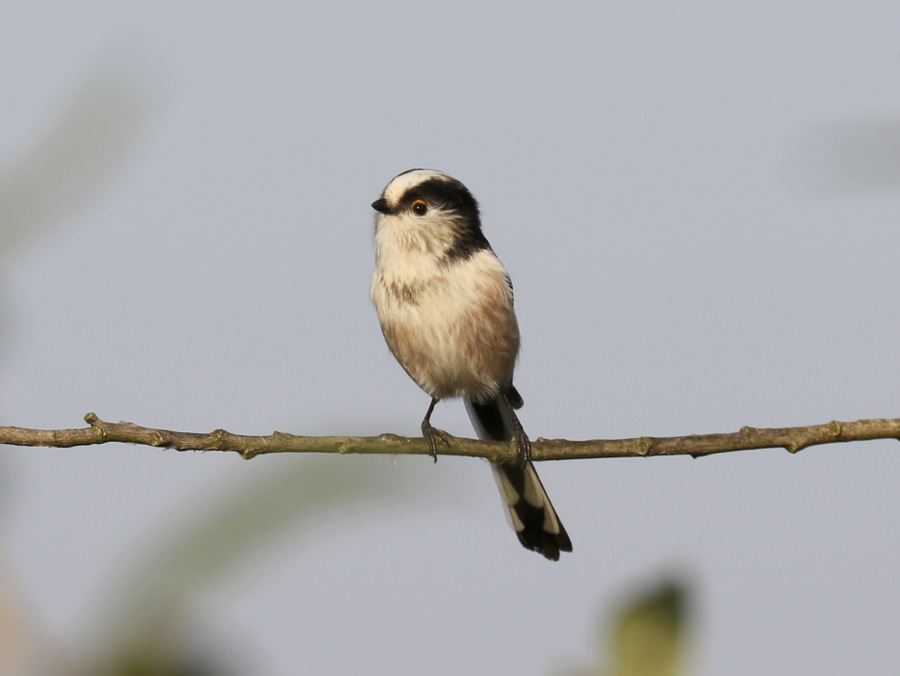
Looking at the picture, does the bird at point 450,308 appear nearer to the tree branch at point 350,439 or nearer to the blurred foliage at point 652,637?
the tree branch at point 350,439

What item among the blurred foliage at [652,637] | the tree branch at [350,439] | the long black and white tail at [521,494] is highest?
the blurred foliage at [652,637]

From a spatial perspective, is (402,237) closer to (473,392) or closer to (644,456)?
(473,392)

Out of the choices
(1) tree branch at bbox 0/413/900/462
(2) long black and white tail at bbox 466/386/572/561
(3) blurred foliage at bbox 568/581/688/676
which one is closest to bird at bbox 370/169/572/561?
(2) long black and white tail at bbox 466/386/572/561

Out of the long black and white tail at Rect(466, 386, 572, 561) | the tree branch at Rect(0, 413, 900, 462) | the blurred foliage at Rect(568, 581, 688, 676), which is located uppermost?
the blurred foliage at Rect(568, 581, 688, 676)

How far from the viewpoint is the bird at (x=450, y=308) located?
5.65 meters

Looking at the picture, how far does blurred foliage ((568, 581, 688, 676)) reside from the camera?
2.25 feet

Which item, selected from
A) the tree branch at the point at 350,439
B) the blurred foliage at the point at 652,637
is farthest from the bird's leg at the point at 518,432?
the blurred foliage at the point at 652,637

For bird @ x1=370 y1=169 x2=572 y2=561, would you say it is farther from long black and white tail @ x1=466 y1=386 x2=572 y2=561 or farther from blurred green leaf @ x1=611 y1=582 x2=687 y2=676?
blurred green leaf @ x1=611 y1=582 x2=687 y2=676

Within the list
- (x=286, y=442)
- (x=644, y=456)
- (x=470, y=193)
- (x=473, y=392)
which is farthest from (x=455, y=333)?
(x=286, y=442)

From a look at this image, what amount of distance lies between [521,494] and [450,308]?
4.48 ft

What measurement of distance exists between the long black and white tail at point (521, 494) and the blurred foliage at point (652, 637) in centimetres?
516

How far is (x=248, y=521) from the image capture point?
0.87 meters

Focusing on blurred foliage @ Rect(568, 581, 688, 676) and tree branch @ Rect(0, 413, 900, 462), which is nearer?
blurred foliage @ Rect(568, 581, 688, 676)

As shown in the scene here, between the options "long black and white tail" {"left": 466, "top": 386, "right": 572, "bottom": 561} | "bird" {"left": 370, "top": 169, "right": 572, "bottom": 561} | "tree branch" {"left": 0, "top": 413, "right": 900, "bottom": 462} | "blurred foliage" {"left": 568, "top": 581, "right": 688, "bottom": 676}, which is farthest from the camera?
"long black and white tail" {"left": 466, "top": 386, "right": 572, "bottom": 561}
